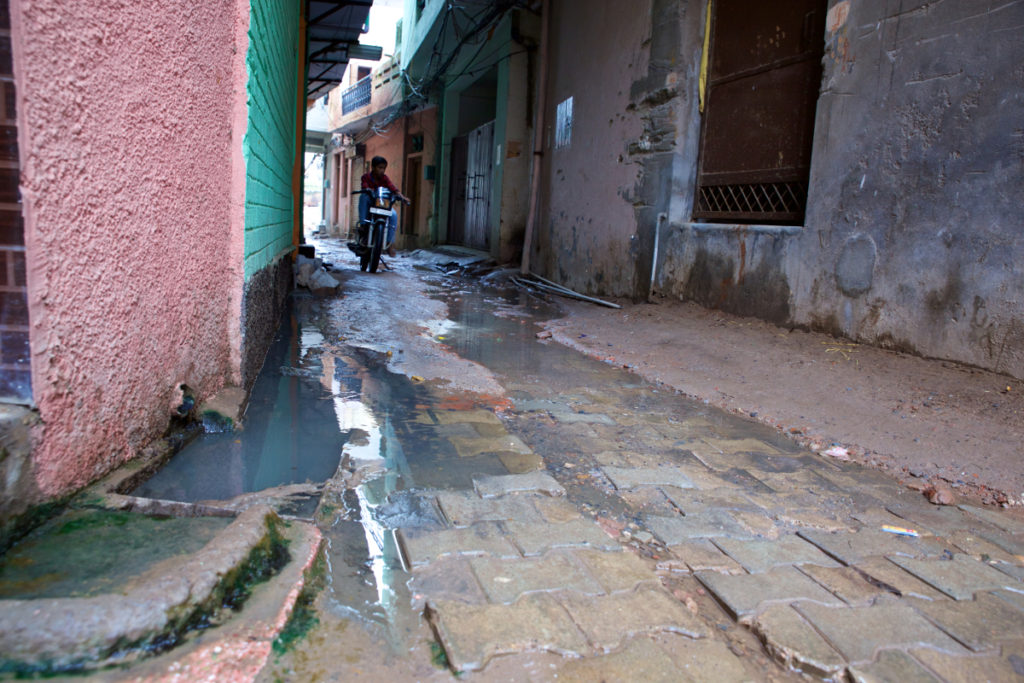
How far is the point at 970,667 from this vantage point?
149 centimetres

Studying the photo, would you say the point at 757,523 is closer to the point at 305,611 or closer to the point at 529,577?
the point at 529,577

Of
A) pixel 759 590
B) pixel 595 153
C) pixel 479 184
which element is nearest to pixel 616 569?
pixel 759 590

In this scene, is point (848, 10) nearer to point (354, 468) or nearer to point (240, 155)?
point (240, 155)

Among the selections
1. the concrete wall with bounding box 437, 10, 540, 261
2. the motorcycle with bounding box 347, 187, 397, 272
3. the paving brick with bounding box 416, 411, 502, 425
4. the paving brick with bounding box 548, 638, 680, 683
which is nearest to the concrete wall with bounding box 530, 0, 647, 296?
the concrete wall with bounding box 437, 10, 540, 261

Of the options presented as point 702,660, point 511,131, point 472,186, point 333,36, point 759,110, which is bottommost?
point 702,660

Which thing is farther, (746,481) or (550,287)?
(550,287)

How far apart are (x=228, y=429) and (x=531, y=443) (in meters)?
1.23

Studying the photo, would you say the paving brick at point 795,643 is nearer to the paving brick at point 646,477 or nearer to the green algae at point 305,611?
the paving brick at point 646,477

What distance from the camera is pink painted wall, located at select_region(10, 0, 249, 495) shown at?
1615mm

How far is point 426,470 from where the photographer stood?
96.6 inches

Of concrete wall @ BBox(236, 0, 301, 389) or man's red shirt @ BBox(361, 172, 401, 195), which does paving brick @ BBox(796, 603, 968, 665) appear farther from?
man's red shirt @ BBox(361, 172, 401, 195)

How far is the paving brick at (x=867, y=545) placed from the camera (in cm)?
199

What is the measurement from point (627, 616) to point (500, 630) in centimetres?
31

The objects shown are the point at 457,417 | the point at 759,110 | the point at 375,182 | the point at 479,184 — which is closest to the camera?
the point at 457,417
